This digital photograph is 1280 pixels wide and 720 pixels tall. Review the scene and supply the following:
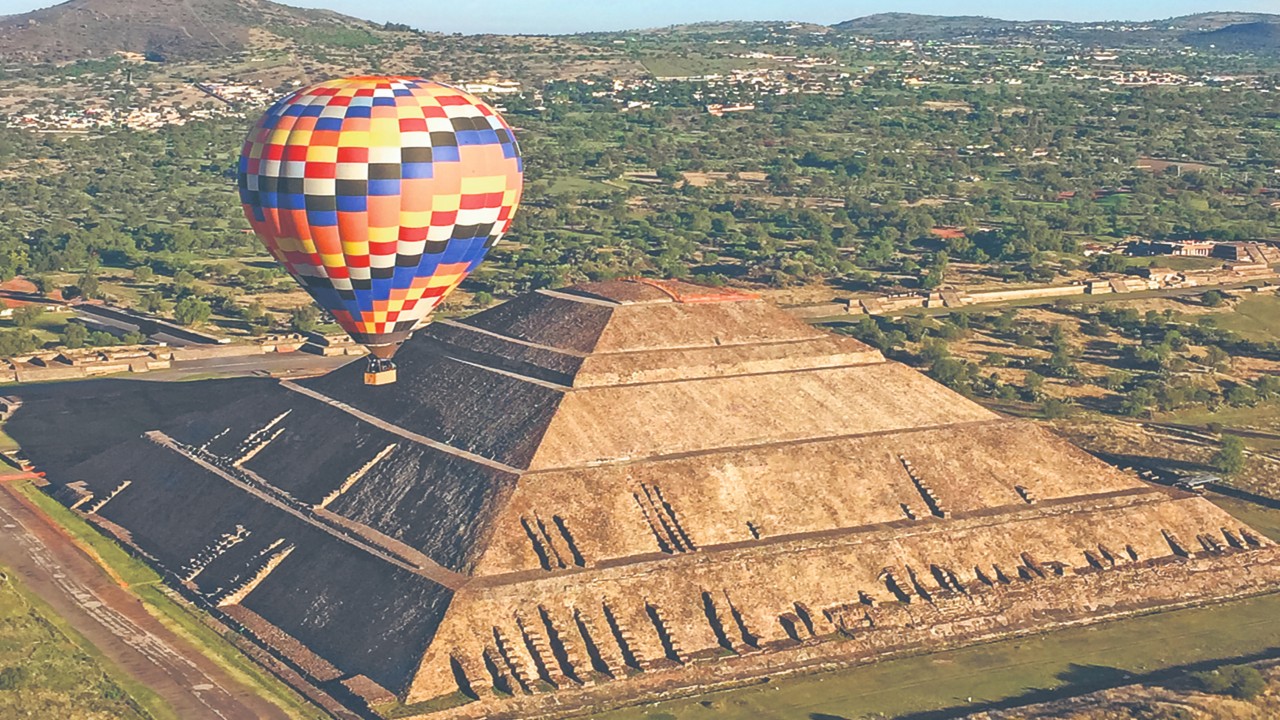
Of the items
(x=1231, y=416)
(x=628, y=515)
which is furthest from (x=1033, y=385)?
(x=628, y=515)

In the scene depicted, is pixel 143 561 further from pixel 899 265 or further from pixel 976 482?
→ pixel 899 265

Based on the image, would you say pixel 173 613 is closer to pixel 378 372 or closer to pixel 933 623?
pixel 378 372

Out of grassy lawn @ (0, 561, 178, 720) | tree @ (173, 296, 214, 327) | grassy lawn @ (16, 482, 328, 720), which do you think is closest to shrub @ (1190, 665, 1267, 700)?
grassy lawn @ (16, 482, 328, 720)

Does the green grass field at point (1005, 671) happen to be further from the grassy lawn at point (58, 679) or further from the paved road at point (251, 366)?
the paved road at point (251, 366)

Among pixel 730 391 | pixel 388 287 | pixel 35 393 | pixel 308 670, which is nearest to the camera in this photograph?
pixel 308 670

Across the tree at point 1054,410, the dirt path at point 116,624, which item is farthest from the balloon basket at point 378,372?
the tree at point 1054,410

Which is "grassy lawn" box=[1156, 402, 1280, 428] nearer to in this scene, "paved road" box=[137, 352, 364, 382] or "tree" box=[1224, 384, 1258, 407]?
"tree" box=[1224, 384, 1258, 407]

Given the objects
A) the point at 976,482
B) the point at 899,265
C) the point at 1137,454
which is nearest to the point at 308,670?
the point at 976,482
